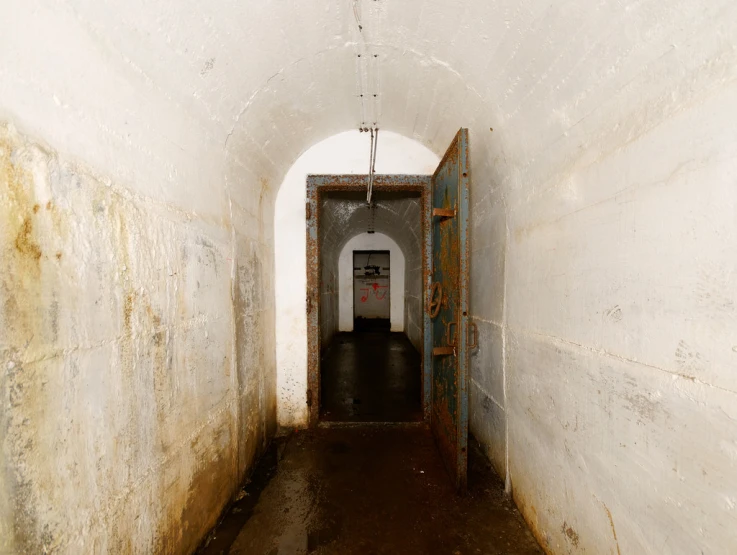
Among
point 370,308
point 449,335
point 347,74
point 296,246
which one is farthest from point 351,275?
point 347,74

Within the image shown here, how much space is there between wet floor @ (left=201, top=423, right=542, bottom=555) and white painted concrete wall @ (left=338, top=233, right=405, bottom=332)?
23.7 ft

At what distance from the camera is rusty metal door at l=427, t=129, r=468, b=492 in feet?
8.23

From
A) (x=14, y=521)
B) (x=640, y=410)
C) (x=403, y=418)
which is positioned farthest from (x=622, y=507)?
(x=403, y=418)

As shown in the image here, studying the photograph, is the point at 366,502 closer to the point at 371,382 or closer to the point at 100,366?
the point at 100,366

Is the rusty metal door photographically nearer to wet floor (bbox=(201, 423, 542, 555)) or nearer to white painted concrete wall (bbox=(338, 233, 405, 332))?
wet floor (bbox=(201, 423, 542, 555))

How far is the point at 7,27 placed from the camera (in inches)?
36.6

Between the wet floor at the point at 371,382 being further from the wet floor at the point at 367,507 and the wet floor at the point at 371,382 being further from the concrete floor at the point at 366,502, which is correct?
the wet floor at the point at 367,507

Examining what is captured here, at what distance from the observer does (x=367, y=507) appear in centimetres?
248

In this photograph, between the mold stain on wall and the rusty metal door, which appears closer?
the mold stain on wall

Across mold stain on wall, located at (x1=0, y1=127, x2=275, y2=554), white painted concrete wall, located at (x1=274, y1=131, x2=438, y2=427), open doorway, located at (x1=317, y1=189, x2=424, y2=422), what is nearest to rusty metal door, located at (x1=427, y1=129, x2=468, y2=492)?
white painted concrete wall, located at (x1=274, y1=131, x2=438, y2=427)

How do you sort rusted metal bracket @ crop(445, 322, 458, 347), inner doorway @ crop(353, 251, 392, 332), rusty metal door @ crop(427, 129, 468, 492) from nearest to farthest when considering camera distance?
rusty metal door @ crop(427, 129, 468, 492), rusted metal bracket @ crop(445, 322, 458, 347), inner doorway @ crop(353, 251, 392, 332)

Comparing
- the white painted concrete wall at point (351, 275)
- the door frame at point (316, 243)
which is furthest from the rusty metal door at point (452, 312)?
the white painted concrete wall at point (351, 275)

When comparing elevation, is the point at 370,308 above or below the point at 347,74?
below

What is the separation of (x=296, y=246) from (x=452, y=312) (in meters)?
1.77
